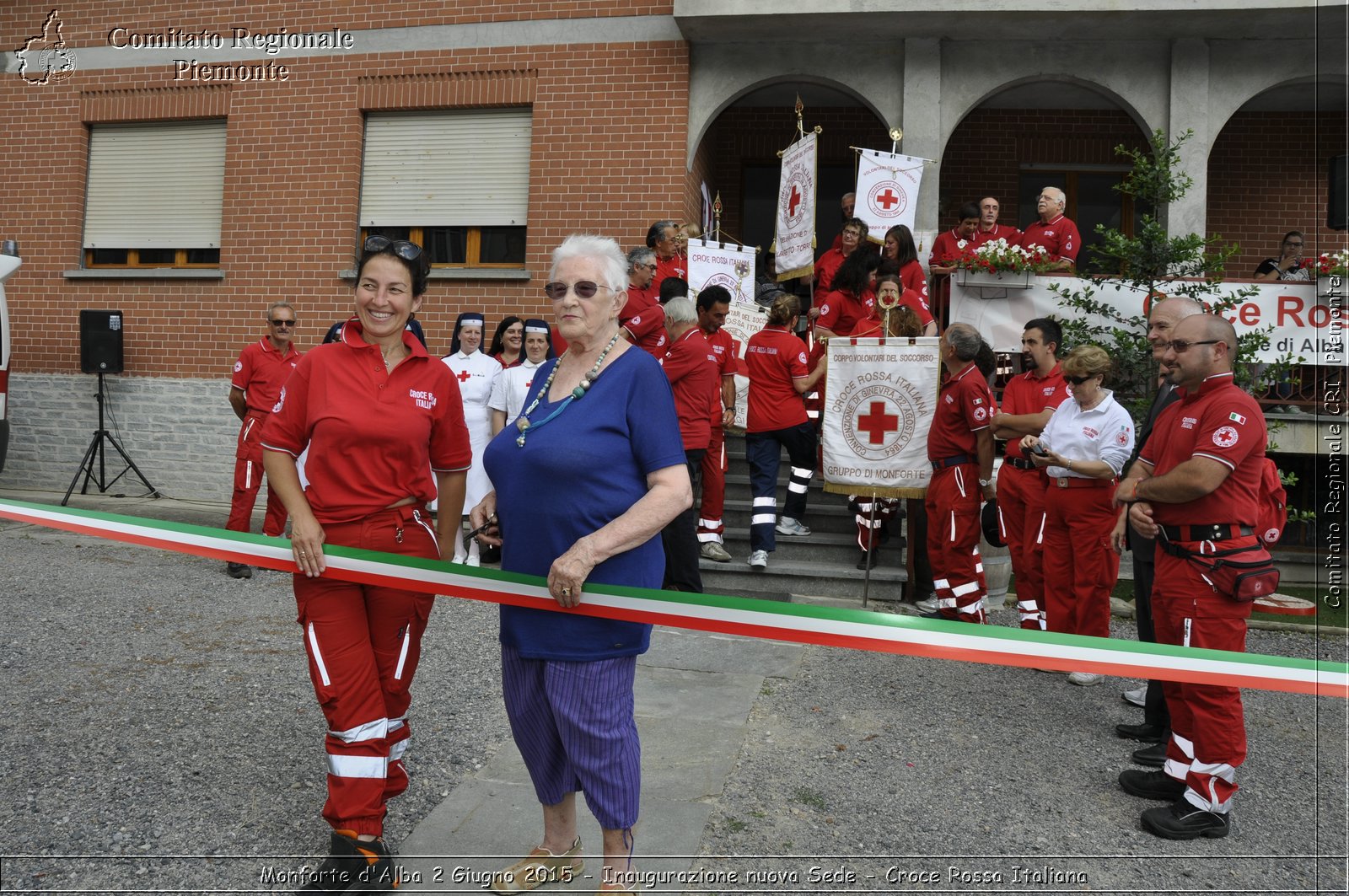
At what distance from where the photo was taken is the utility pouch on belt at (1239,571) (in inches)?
158

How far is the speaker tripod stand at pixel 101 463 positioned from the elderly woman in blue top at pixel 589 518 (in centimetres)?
1001

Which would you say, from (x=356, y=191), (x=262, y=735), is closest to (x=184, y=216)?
(x=356, y=191)

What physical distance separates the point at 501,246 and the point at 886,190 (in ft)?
14.7

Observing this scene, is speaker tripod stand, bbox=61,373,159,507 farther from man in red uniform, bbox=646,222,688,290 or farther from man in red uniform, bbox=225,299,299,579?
man in red uniform, bbox=646,222,688,290

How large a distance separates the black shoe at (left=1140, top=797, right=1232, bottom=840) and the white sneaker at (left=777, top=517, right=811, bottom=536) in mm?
4645

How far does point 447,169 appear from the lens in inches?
471

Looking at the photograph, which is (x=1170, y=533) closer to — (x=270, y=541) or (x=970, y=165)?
(x=270, y=541)

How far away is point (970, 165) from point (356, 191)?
7.84m

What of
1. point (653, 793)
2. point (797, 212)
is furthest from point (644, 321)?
point (653, 793)

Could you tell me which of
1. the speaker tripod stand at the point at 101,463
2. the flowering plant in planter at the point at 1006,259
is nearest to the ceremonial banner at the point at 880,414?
the flowering plant in planter at the point at 1006,259

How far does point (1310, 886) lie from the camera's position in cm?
371

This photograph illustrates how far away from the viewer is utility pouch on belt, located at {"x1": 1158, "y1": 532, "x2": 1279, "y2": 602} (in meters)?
4.02

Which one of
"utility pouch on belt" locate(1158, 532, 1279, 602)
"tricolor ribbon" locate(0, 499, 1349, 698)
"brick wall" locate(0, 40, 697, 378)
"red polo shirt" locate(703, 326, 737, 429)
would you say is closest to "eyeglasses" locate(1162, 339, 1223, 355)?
"utility pouch on belt" locate(1158, 532, 1279, 602)

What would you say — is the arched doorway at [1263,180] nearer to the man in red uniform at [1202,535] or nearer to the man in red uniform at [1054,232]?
the man in red uniform at [1054,232]
